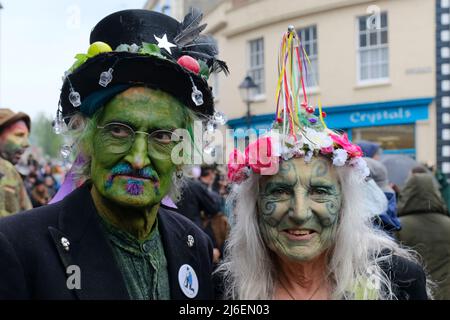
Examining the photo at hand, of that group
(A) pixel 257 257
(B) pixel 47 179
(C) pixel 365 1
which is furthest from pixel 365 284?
(C) pixel 365 1

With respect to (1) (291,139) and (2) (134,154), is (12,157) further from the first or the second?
(1) (291,139)

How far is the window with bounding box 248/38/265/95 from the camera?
14138 mm

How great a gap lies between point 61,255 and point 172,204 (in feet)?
2.18

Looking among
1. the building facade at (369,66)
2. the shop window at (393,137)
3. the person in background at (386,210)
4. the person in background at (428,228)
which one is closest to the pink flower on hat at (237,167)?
the person in background at (386,210)

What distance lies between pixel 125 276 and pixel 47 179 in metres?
8.31

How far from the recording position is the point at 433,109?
12.3m

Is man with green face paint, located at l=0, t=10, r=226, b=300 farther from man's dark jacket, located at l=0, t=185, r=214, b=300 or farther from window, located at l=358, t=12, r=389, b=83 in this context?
window, located at l=358, t=12, r=389, b=83

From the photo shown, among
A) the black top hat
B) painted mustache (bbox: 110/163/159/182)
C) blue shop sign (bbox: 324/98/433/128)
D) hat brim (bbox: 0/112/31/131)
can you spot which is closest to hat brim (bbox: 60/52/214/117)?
the black top hat

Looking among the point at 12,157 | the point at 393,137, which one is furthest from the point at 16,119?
the point at 393,137

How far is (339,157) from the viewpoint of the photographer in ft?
6.97

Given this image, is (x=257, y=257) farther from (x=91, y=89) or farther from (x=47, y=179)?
(x=47, y=179)

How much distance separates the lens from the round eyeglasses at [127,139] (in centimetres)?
195

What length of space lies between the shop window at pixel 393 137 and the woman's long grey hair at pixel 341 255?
1056cm

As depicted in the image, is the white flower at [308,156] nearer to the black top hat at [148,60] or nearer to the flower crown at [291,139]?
the flower crown at [291,139]
